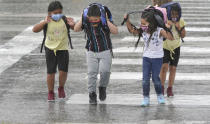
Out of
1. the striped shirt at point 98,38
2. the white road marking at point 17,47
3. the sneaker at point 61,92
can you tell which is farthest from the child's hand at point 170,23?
the white road marking at point 17,47

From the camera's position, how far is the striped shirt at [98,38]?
9.54 m

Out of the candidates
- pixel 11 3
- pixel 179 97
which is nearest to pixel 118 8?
pixel 11 3

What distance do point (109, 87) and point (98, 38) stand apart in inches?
60.5

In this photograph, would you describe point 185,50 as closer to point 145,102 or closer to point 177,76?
point 177,76

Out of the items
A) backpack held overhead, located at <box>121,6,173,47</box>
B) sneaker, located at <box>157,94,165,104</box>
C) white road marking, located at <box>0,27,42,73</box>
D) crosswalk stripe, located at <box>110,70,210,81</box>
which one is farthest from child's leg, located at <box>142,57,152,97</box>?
white road marking, located at <box>0,27,42,73</box>

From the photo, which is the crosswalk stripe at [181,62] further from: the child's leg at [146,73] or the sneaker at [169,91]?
the child's leg at [146,73]

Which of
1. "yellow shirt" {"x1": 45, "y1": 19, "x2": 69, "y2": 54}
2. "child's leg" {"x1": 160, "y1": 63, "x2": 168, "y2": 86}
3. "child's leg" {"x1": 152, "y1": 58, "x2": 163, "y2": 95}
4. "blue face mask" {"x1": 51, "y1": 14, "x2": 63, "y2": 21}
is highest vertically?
"blue face mask" {"x1": 51, "y1": 14, "x2": 63, "y2": 21}

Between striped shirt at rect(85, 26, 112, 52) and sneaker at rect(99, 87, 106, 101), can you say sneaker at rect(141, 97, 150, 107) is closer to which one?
sneaker at rect(99, 87, 106, 101)

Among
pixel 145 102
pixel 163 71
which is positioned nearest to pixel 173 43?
pixel 163 71

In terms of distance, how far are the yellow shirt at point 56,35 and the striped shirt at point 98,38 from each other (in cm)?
47

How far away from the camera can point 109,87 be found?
10891mm

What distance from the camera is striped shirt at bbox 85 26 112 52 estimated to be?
954 centimetres

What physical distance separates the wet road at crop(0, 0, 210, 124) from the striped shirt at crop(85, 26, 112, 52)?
31.3 inches

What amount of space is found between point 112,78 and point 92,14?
2.43 m
